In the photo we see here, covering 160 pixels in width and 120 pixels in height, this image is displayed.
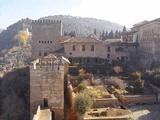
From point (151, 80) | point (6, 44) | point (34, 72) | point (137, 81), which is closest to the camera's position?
point (34, 72)

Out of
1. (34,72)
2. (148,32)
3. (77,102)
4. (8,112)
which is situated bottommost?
(8,112)

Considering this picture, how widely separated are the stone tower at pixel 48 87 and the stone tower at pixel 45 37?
1723 centimetres

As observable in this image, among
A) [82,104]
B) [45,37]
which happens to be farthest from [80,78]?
[45,37]

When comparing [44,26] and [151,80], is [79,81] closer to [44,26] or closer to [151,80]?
[151,80]

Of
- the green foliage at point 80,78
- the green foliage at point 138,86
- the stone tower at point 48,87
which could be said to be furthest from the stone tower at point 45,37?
the stone tower at point 48,87

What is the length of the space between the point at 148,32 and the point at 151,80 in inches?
411

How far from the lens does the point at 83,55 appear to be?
124ft

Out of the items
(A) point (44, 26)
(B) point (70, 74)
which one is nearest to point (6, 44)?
(A) point (44, 26)

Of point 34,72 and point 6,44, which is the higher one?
point 6,44

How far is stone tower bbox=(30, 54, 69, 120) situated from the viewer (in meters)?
21.4

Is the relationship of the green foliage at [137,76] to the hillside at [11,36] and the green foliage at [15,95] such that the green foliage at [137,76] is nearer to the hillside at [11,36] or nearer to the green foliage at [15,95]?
the green foliage at [15,95]

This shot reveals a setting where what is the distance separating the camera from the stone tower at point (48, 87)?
21.4 metres

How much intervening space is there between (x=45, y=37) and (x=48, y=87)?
17.7 metres

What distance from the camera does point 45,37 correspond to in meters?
38.6
